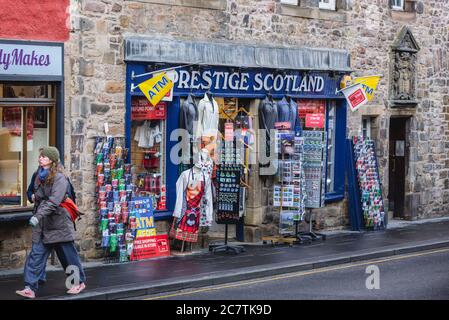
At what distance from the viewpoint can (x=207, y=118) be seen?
59.2ft

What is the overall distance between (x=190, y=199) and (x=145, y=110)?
1743 millimetres

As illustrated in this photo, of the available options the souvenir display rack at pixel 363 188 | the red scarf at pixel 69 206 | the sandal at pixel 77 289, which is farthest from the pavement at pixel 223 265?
the red scarf at pixel 69 206

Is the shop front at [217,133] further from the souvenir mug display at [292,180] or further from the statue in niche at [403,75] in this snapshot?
the statue in niche at [403,75]

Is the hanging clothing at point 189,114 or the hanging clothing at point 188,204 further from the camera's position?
the hanging clothing at point 189,114

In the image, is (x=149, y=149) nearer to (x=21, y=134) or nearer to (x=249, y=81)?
(x=249, y=81)

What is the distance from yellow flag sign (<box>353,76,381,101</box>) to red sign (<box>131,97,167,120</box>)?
4986 millimetres

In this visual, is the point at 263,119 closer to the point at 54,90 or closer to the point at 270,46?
the point at 270,46

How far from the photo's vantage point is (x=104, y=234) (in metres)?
16.2

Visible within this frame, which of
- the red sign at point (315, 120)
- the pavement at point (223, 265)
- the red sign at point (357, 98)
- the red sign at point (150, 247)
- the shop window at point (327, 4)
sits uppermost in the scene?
the shop window at point (327, 4)

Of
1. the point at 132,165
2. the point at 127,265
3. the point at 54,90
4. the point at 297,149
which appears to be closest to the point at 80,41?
the point at 54,90

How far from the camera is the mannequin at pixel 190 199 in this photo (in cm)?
1748

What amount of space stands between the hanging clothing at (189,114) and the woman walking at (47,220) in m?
4.90

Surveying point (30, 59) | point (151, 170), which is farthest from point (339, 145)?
point (30, 59)

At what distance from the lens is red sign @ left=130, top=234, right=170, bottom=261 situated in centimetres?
1673
